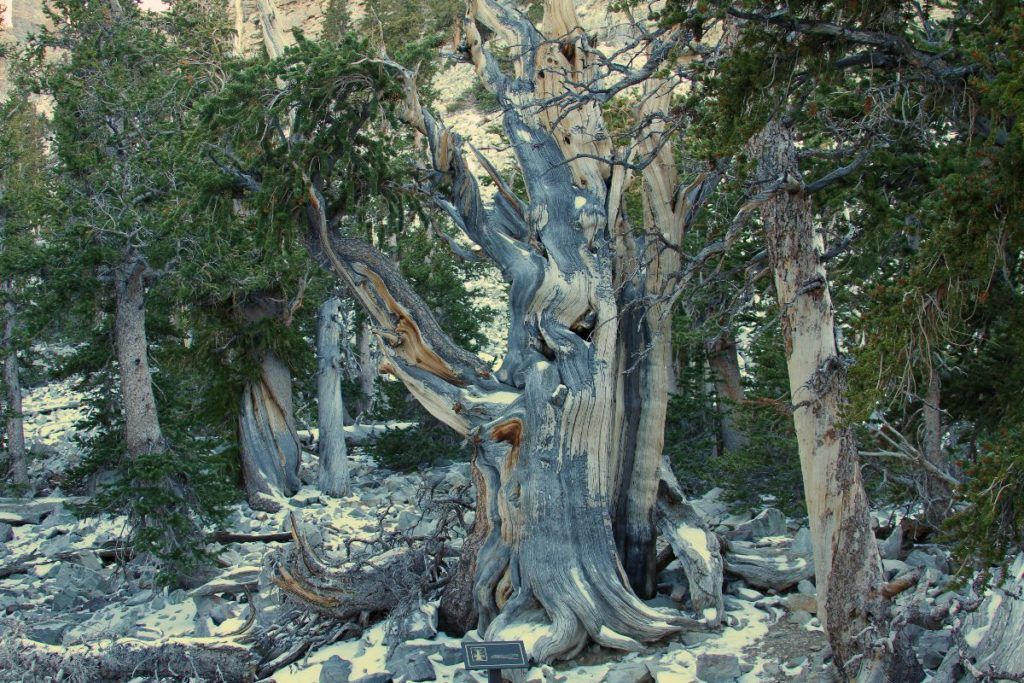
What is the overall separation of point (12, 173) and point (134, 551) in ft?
29.4

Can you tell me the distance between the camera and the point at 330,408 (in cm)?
1552

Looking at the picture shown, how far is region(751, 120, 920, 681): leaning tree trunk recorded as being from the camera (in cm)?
660

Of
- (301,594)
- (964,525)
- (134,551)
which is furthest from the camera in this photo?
(134,551)

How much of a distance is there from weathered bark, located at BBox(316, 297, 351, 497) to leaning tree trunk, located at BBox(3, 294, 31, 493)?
438 centimetres

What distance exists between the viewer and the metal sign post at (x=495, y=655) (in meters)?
5.88

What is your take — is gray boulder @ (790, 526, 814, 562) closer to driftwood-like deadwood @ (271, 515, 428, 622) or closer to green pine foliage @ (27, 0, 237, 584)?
driftwood-like deadwood @ (271, 515, 428, 622)

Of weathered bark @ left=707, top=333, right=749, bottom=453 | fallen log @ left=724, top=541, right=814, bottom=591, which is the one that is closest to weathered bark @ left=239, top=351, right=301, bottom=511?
weathered bark @ left=707, top=333, right=749, bottom=453

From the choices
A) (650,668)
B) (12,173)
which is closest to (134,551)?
(650,668)

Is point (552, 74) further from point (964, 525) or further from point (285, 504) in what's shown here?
point (285, 504)

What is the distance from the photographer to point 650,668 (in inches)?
272

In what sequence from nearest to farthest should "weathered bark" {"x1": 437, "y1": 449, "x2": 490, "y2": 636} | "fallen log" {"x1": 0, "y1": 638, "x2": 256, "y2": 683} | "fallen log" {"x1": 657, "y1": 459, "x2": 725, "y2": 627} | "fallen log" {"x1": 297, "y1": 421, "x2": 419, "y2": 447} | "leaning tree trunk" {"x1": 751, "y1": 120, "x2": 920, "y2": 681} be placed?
"leaning tree trunk" {"x1": 751, "y1": 120, "x2": 920, "y2": 681} → "fallen log" {"x1": 0, "y1": 638, "x2": 256, "y2": 683} → "fallen log" {"x1": 657, "y1": 459, "x2": 725, "y2": 627} → "weathered bark" {"x1": 437, "y1": 449, "x2": 490, "y2": 636} → "fallen log" {"x1": 297, "y1": 421, "x2": 419, "y2": 447}

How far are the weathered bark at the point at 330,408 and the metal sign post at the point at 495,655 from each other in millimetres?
9582

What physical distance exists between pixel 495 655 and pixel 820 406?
9.00ft

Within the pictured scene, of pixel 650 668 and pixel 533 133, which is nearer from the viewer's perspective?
pixel 650 668
